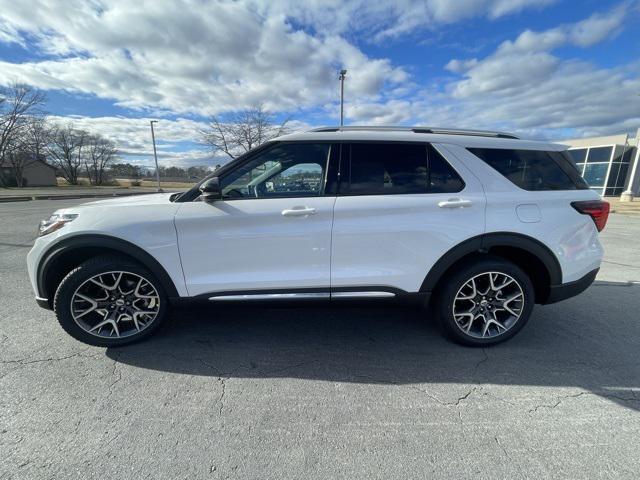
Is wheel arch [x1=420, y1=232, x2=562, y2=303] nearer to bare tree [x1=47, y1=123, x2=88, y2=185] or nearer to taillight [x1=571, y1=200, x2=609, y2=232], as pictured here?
taillight [x1=571, y1=200, x2=609, y2=232]

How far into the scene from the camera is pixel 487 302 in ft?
9.63

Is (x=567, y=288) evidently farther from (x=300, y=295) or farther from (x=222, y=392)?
(x=222, y=392)

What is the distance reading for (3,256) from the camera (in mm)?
5848

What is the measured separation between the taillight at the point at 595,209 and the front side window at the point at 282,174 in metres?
2.31

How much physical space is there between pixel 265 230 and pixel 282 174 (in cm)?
56

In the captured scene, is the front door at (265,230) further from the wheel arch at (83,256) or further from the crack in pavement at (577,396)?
the crack in pavement at (577,396)

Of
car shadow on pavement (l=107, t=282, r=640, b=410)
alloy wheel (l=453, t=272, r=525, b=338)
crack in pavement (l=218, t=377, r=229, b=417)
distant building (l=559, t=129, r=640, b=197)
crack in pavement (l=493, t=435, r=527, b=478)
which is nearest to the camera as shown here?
crack in pavement (l=493, t=435, r=527, b=478)

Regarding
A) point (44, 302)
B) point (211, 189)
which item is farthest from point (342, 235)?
point (44, 302)

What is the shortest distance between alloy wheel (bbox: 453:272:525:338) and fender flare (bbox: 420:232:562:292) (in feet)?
0.97

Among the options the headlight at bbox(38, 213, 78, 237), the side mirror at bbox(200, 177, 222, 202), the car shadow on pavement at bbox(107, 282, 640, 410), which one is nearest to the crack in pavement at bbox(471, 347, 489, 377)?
the car shadow on pavement at bbox(107, 282, 640, 410)

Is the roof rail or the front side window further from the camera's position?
the roof rail

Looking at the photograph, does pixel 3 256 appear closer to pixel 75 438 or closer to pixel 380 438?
pixel 75 438

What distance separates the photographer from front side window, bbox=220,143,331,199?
109 inches

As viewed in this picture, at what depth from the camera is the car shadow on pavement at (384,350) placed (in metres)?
2.54
